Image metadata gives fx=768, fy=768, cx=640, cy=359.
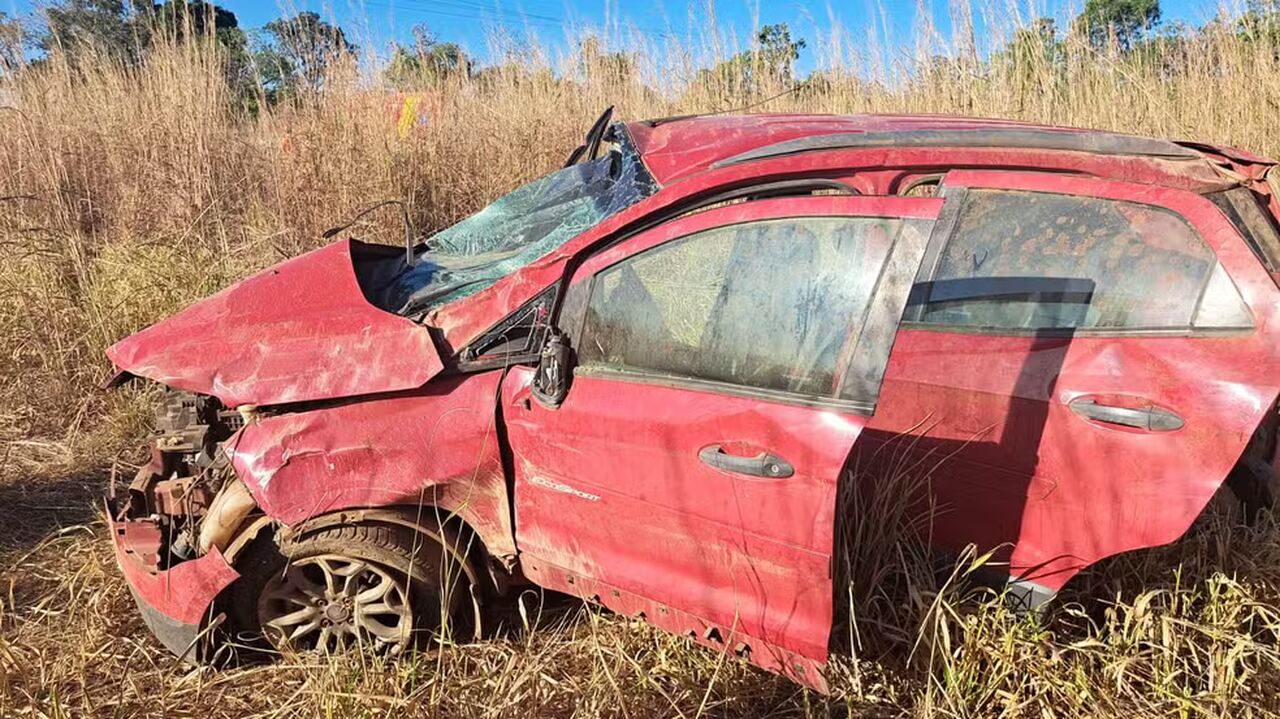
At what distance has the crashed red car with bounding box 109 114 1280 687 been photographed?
6.38 feet

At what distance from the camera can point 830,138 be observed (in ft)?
7.37

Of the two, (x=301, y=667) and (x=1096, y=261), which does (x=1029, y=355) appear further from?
(x=301, y=667)

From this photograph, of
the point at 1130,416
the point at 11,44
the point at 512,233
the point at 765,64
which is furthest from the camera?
the point at 765,64

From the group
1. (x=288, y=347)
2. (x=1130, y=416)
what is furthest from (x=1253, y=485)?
(x=288, y=347)

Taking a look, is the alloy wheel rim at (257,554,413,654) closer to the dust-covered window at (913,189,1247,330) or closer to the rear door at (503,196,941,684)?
the rear door at (503,196,941,684)

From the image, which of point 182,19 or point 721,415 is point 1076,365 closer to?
point 721,415

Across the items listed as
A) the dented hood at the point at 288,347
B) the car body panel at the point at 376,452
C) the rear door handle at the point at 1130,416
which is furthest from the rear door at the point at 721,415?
the rear door handle at the point at 1130,416

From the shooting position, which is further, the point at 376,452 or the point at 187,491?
the point at 187,491

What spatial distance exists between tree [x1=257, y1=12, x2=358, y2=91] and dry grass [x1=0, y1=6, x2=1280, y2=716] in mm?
210

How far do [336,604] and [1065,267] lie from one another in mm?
2368

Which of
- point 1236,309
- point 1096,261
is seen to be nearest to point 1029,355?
point 1096,261

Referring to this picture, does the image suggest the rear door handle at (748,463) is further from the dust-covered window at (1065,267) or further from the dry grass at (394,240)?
the dust-covered window at (1065,267)

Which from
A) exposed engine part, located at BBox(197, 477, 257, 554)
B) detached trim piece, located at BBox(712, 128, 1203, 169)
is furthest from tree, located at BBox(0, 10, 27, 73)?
detached trim piece, located at BBox(712, 128, 1203, 169)

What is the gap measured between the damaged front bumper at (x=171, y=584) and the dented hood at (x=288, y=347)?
1.50 ft
